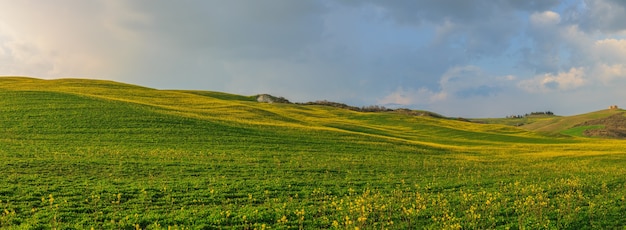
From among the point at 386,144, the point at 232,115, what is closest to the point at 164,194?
the point at 386,144

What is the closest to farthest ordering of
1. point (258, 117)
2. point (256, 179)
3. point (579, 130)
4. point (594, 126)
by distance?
point (256, 179) → point (258, 117) → point (579, 130) → point (594, 126)

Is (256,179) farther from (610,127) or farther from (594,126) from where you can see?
(594,126)

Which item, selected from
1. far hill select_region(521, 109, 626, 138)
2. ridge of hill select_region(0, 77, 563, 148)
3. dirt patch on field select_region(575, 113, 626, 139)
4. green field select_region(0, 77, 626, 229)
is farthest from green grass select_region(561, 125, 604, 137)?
green field select_region(0, 77, 626, 229)

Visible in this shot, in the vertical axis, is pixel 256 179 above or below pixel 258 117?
below

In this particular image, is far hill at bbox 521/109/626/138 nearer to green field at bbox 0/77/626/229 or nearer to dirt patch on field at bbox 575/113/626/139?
dirt patch on field at bbox 575/113/626/139

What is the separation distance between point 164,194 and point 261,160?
11.2m

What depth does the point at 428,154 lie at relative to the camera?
3903 cm

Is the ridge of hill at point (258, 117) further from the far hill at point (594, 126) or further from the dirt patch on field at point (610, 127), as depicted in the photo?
the far hill at point (594, 126)

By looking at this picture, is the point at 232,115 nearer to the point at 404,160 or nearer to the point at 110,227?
the point at 404,160

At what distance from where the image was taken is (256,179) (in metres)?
22.1

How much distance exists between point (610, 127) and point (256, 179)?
12656 centimetres

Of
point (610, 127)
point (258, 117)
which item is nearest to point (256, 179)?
point (258, 117)

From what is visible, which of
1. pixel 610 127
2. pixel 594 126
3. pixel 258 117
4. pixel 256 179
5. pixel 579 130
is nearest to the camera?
pixel 256 179

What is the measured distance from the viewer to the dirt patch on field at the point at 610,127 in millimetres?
105275
